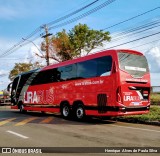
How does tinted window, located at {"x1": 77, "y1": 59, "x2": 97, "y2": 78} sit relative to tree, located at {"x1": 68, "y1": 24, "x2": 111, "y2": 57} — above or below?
below

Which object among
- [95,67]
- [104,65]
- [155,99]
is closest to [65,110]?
[95,67]

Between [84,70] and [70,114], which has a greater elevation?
[84,70]

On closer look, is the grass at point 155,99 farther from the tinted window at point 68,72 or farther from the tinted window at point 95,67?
the tinted window at point 95,67

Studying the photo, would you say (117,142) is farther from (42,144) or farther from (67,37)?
(67,37)

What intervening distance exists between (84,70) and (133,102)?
341 cm

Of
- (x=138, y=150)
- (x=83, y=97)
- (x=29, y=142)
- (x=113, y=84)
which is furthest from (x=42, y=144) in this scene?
(x=83, y=97)

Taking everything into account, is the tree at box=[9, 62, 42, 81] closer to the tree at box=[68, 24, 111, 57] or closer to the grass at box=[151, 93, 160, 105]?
the tree at box=[68, 24, 111, 57]

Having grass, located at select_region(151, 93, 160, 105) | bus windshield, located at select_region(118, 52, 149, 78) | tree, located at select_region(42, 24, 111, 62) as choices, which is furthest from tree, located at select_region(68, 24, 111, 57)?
bus windshield, located at select_region(118, 52, 149, 78)

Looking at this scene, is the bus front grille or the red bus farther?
the bus front grille

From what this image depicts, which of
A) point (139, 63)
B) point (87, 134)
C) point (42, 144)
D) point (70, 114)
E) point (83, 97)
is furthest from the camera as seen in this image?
point (70, 114)

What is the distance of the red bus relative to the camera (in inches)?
596

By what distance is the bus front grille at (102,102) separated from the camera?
619 inches

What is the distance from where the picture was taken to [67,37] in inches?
1956

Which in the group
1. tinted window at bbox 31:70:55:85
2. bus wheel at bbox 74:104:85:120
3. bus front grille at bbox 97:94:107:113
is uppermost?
tinted window at bbox 31:70:55:85
